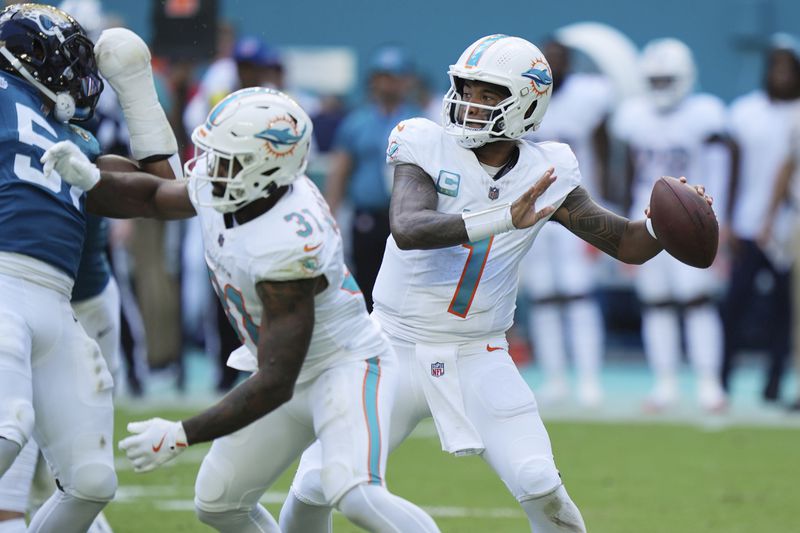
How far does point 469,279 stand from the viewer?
4672 mm

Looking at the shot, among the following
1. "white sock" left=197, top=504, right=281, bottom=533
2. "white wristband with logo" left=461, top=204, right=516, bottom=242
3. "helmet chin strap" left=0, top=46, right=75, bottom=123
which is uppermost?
"helmet chin strap" left=0, top=46, right=75, bottom=123

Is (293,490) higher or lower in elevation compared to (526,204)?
lower

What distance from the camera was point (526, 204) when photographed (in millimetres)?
4301

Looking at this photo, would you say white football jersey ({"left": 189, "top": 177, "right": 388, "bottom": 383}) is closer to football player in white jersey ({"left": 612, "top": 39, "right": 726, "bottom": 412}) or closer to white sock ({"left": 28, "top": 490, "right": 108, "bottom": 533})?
white sock ({"left": 28, "top": 490, "right": 108, "bottom": 533})

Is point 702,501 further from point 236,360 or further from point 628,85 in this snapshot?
point 628,85

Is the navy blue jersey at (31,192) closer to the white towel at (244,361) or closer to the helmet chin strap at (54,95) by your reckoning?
the helmet chin strap at (54,95)

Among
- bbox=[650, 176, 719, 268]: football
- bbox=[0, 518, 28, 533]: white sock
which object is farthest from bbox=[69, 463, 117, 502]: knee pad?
bbox=[650, 176, 719, 268]: football

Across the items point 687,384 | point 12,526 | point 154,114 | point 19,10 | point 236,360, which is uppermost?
point 19,10

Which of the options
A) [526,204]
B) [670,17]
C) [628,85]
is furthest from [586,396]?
[670,17]

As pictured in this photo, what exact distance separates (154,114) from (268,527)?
1.44 metres

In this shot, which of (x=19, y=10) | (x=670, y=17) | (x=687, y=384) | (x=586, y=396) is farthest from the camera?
(x=670, y=17)

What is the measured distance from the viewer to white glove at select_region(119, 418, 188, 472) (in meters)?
3.84

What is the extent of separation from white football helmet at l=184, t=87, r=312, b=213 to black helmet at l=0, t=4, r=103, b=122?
2.05 ft

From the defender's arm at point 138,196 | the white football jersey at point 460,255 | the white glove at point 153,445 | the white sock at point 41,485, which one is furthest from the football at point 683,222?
the white sock at point 41,485
